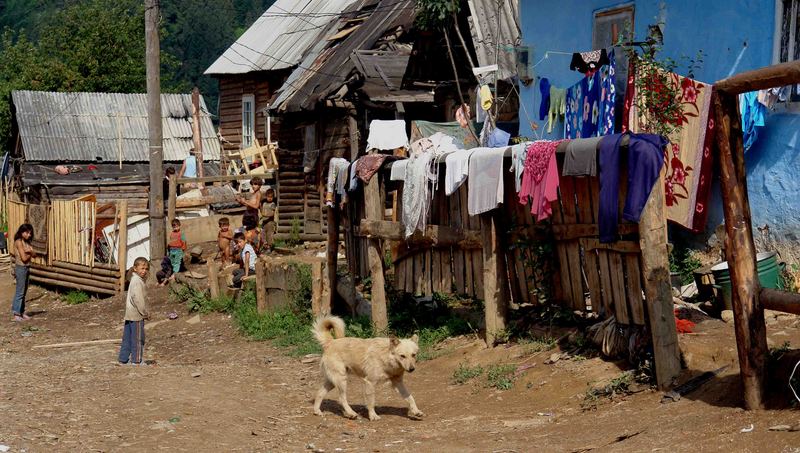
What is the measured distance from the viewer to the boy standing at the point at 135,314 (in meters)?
13.0

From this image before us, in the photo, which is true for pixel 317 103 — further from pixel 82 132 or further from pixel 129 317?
pixel 82 132

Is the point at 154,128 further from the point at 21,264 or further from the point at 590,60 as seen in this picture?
the point at 590,60

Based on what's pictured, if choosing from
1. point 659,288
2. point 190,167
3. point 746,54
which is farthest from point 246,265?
point 190,167

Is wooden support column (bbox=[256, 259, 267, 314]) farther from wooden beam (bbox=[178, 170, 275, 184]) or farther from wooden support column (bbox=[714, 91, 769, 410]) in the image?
wooden support column (bbox=[714, 91, 769, 410])

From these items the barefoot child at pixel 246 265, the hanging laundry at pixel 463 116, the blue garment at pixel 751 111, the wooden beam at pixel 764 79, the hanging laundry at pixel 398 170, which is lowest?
the barefoot child at pixel 246 265

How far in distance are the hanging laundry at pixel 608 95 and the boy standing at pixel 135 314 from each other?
625 centimetres

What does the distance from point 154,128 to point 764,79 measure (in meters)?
15.8

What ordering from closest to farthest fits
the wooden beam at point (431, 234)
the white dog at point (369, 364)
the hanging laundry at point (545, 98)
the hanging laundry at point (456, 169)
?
the white dog at point (369, 364), the hanging laundry at point (456, 169), the wooden beam at point (431, 234), the hanging laundry at point (545, 98)

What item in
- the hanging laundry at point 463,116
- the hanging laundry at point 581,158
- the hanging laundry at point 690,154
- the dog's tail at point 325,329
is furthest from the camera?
the hanging laundry at point 463,116

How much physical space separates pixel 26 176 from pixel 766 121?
25.5 m

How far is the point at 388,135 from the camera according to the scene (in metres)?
17.6

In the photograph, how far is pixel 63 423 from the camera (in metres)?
8.85

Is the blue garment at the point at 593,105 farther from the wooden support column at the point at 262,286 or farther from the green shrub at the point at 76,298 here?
the green shrub at the point at 76,298

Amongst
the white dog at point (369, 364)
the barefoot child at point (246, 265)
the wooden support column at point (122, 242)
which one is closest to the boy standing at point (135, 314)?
the white dog at point (369, 364)
